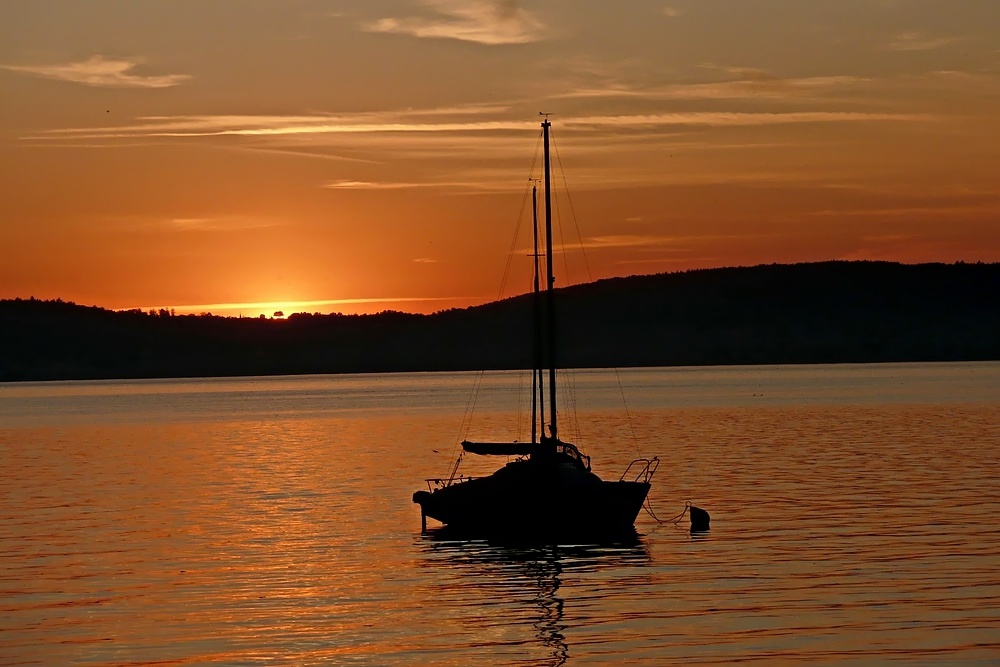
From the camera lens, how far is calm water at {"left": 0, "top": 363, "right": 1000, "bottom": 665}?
1125 inches

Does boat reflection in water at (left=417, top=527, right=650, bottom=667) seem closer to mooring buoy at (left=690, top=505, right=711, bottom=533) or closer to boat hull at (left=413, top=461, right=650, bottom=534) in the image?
boat hull at (left=413, top=461, right=650, bottom=534)

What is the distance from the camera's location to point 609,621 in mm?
30875

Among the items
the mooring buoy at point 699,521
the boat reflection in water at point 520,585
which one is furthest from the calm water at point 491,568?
the mooring buoy at point 699,521

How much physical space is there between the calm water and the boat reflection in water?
0.11 meters

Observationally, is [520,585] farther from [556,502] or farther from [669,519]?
[669,519]

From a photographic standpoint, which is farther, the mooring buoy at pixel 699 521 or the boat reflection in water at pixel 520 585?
the mooring buoy at pixel 699 521

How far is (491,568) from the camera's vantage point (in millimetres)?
40000

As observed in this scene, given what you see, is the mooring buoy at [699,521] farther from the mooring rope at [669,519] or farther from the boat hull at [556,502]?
the boat hull at [556,502]

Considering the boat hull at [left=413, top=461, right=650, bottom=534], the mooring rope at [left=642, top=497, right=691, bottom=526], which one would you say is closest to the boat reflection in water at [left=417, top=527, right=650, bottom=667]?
the boat hull at [left=413, top=461, right=650, bottom=534]

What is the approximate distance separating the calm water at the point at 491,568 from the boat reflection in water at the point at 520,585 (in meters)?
0.11

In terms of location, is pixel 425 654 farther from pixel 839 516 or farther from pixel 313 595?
pixel 839 516

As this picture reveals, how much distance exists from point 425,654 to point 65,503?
3581 cm

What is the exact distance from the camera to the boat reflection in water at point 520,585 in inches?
1138

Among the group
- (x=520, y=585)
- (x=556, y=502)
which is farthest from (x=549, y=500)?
(x=520, y=585)
